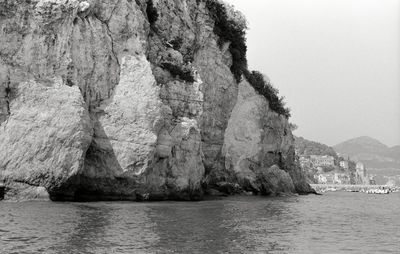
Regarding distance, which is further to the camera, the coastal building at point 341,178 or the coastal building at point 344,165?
the coastal building at point 344,165

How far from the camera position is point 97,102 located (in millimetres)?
33281

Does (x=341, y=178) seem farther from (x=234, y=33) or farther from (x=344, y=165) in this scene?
(x=234, y=33)

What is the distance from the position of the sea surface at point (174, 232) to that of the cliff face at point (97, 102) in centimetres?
388

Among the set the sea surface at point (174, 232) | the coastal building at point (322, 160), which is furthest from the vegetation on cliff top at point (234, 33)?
the coastal building at point (322, 160)

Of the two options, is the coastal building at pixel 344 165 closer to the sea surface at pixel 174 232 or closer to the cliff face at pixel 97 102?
the cliff face at pixel 97 102

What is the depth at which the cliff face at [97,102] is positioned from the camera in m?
29.0

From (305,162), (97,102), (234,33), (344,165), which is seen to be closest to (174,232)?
(97,102)

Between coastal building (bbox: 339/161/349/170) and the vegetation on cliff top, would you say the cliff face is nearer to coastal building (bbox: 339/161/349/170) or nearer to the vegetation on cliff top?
the vegetation on cliff top

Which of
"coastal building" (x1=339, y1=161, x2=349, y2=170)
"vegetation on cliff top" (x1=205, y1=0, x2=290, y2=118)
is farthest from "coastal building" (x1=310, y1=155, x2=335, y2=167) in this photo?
"vegetation on cliff top" (x1=205, y1=0, x2=290, y2=118)

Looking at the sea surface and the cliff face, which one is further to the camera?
the cliff face

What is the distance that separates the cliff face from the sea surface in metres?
3.88

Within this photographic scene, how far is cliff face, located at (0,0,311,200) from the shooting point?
2905cm

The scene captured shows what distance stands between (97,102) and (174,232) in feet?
54.5

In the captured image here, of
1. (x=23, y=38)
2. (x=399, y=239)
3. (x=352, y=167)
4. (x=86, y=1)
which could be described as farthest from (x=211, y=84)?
(x=352, y=167)
